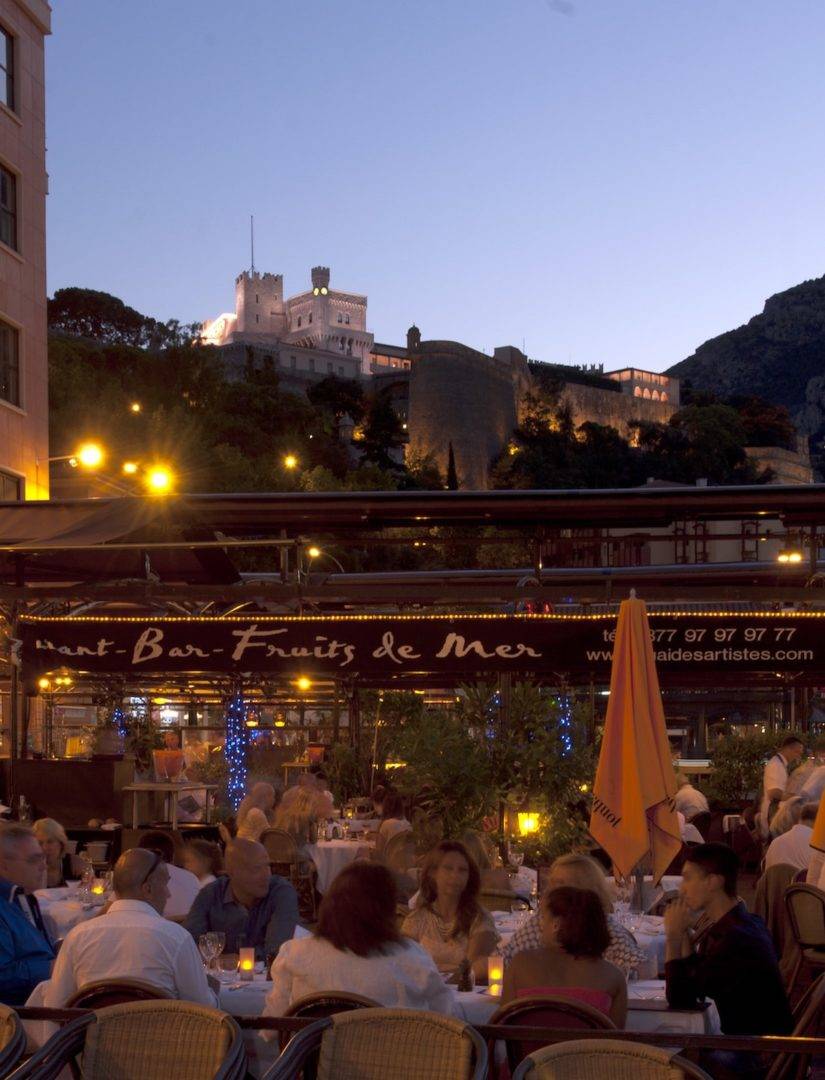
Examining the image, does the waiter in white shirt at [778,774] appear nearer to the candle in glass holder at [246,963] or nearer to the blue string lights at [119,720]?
the candle in glass holder at [246,963]

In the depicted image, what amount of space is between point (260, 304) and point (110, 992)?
16544 centimetres

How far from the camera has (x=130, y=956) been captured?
16.9ft

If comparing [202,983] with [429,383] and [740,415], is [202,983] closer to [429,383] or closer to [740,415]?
[429,383]

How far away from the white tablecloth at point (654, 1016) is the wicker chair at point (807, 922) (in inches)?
114

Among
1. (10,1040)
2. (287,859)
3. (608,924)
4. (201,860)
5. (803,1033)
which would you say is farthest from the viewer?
(287,859)

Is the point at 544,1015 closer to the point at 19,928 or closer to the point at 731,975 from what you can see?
the point at 731,975

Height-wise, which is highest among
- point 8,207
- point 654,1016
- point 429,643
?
point 8,207

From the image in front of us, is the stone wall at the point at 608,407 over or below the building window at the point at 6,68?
over

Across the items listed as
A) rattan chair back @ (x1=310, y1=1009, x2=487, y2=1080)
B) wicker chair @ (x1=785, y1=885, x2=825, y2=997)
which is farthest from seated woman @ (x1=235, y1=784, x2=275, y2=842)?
rattan chair back @ (x1=310, y1=1009, x2=487, y2=1080)

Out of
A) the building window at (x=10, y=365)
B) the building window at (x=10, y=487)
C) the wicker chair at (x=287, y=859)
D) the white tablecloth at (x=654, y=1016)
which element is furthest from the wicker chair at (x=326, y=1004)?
the building window at (x=10, y=365)

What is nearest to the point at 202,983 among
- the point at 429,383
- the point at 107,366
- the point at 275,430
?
the point at 107,366

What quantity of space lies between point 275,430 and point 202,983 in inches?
2740

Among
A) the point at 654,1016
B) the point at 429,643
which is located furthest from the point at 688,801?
the point at 654,1016

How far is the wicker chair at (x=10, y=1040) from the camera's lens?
147 inches
